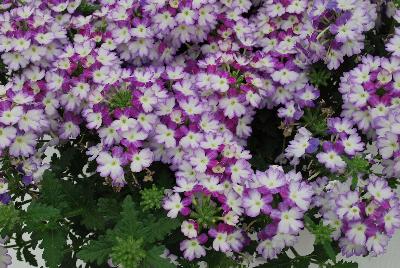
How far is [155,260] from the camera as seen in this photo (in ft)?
4.75

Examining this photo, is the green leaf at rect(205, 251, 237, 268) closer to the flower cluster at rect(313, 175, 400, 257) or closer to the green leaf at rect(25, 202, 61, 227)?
the flower cluster at rect(313, 175, 400, 257)

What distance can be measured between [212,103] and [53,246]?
1.87ft

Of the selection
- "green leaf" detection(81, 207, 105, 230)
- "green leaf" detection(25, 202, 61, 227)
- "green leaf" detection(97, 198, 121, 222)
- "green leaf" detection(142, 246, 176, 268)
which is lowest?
"green leaf" detection(81, 207, 105, 230)

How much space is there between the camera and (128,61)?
1.97 meters

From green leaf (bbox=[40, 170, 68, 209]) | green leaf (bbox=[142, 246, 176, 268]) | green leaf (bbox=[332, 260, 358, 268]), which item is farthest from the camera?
green leaf (bbox=[332, 260, 358, 268])

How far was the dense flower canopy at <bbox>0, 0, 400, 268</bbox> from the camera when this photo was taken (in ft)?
4.98

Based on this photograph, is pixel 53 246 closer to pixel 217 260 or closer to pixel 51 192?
pixel 51 192

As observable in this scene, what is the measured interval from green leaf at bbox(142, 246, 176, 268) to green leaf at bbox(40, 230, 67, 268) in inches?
9.2

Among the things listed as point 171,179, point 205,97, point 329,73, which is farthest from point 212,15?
point 171,179

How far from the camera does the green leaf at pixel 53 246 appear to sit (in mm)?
1537

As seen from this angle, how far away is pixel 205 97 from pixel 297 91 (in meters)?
0.30

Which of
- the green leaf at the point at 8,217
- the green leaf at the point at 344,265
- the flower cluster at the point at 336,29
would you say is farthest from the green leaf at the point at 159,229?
the flower cluster at the point at 336,29

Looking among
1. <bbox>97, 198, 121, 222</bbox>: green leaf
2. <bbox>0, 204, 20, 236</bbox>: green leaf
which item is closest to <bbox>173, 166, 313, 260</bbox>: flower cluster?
<bbox>97, 198, 121, 222</bbox>: green leaf

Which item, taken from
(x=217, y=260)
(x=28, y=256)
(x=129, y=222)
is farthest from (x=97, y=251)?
(x=28, y=256)
